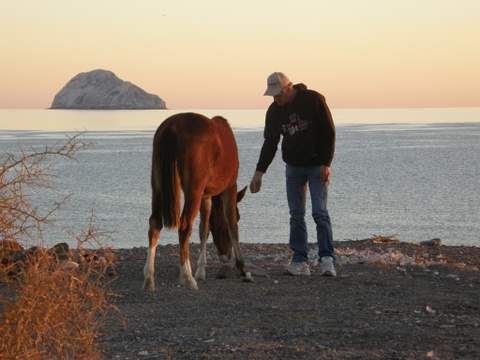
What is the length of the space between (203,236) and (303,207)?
3.79 feet

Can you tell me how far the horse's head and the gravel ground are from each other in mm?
329

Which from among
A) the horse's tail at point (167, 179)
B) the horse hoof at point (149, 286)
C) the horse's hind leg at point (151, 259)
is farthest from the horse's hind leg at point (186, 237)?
the horse hoof at point (149, 286)

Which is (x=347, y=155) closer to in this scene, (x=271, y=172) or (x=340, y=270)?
(x=271, y=172)

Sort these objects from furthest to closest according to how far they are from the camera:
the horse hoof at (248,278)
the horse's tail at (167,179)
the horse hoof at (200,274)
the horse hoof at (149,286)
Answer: the horse hoof at (200,274)
the horse hoof at (248,278)
the horse's tail at (167,179)
the horse hoof at (149,286)

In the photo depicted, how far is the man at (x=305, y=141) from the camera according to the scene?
1049cm

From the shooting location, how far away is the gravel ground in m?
7.06

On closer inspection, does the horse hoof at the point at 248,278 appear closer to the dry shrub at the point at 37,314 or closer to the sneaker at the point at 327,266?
the sneaker at the point at 327,266

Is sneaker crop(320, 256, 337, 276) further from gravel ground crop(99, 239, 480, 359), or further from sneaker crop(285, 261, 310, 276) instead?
sneaker crop(285, 261, 310, 276)

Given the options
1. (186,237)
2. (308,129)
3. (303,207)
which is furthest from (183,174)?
(303,207)

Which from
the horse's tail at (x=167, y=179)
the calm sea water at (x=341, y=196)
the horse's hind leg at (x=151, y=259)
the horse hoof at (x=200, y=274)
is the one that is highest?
the horse's tail at (x=167, y=179)

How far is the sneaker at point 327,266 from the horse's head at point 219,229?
1.08 metres

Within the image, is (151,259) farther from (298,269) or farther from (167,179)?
(298,269)

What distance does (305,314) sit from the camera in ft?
27.4

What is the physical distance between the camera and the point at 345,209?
110 ft
